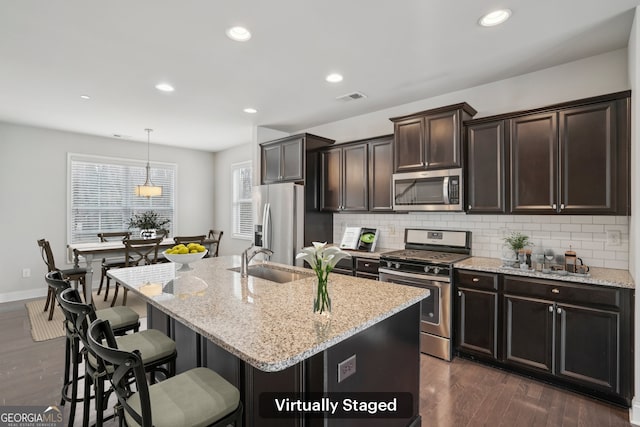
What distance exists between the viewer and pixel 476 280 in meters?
2.89

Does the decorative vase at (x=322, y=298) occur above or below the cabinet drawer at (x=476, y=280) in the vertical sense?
above

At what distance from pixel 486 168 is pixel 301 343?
264cm

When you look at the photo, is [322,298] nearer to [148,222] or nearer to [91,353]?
[91,353]

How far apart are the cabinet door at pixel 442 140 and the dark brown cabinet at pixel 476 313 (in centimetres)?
110

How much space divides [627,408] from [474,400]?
1.01 m

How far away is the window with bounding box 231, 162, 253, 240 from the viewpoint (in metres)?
6.62

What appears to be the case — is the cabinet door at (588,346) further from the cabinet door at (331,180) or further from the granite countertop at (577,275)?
the cabinet door at (331,180)

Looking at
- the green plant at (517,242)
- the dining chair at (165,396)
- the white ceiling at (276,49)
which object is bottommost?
the dining chair at (165,396)

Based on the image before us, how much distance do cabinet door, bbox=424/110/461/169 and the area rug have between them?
4.07 meters

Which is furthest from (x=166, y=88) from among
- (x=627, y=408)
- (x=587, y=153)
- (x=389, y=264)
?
(x=627, y=408)

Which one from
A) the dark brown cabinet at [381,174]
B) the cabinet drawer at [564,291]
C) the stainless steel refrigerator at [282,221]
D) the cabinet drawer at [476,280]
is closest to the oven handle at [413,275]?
the cabinet drawer at [476,280]

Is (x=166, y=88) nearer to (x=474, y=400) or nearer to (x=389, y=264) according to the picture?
(x=389, y=264)

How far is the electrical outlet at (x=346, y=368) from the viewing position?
4.75 ft

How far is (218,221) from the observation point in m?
7.31
